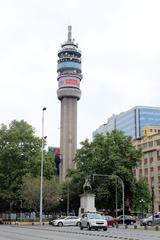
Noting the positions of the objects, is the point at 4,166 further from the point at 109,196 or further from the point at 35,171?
the point at 109,196

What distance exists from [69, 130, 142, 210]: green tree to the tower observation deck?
8021 centimetres

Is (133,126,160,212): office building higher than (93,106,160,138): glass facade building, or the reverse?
(93,106,160,138): glass facade building

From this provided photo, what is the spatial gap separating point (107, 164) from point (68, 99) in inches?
3655

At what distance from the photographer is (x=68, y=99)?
162250mm

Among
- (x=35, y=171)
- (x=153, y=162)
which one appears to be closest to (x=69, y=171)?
(x=35, y=171)

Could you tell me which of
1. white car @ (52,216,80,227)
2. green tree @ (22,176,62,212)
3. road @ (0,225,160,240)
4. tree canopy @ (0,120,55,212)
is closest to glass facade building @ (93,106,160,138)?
tree canopy @ (0,120,55,212)

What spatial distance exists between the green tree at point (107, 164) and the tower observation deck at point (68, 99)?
8021 centimetres

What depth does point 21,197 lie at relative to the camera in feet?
224

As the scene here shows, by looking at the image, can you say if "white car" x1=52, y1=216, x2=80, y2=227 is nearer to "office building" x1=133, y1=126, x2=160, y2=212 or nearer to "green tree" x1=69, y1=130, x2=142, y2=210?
"green tree" x1=69, y1=130, x2=142, y2=210

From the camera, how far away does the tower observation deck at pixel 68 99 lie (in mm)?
158613

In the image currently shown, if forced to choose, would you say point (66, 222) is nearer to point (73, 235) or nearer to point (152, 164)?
point (73, 235)

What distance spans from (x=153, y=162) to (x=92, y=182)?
5172 cm

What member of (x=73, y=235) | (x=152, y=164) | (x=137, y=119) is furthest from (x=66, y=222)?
(x=137, y=119)

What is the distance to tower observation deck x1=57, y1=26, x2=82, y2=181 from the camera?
159 metres
